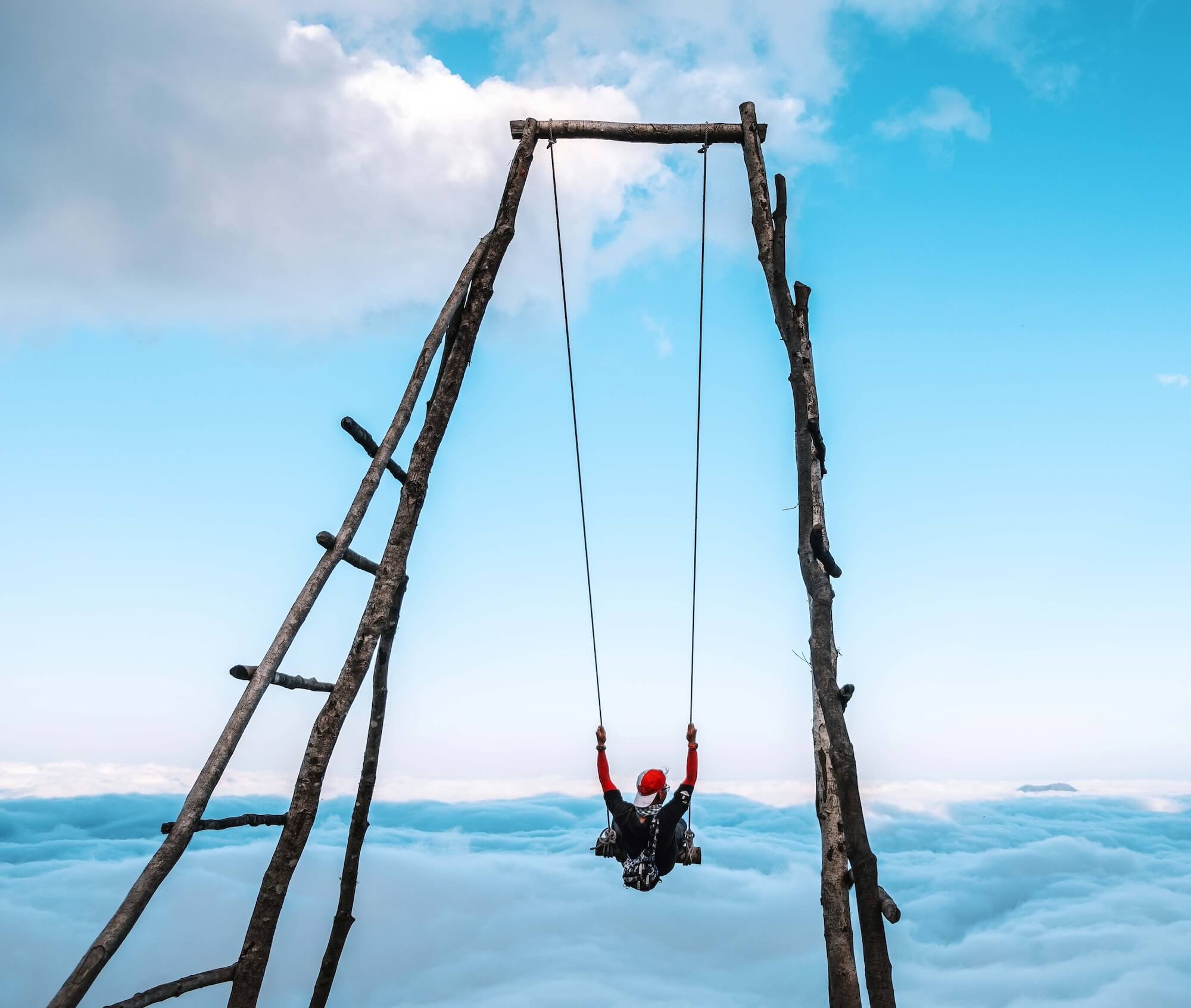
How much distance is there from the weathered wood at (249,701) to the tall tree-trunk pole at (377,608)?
0.14 meters

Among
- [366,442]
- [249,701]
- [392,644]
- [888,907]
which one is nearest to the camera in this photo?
[888,907]

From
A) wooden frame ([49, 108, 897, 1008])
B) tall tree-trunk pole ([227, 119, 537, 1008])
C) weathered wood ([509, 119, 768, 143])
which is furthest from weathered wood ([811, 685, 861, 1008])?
weathered wood ([509, 119, 768, 143])

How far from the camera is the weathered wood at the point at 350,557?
684cm

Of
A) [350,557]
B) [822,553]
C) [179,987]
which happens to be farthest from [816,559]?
[179,987]

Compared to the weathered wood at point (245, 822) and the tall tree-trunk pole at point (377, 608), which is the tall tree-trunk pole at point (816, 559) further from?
the weathered wood at point (245, 822)

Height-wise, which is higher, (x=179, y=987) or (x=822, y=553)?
(x=822, y=553)

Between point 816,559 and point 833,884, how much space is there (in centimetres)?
205

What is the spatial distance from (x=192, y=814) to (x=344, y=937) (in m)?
2.70

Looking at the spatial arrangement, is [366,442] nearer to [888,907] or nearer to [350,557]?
[350,557]

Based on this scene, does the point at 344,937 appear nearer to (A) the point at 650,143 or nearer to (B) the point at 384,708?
(B) the point at 384,708

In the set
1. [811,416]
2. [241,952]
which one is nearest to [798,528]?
[811,416]

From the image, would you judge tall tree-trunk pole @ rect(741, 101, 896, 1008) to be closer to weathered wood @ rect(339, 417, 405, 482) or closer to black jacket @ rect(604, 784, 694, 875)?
black jacket @ rect(604, 784, 694, 875)

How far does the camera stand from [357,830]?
8109 mm

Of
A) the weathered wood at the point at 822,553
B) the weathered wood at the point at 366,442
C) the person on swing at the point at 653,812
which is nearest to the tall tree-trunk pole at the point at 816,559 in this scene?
the weathered wood at the point at 822,553
